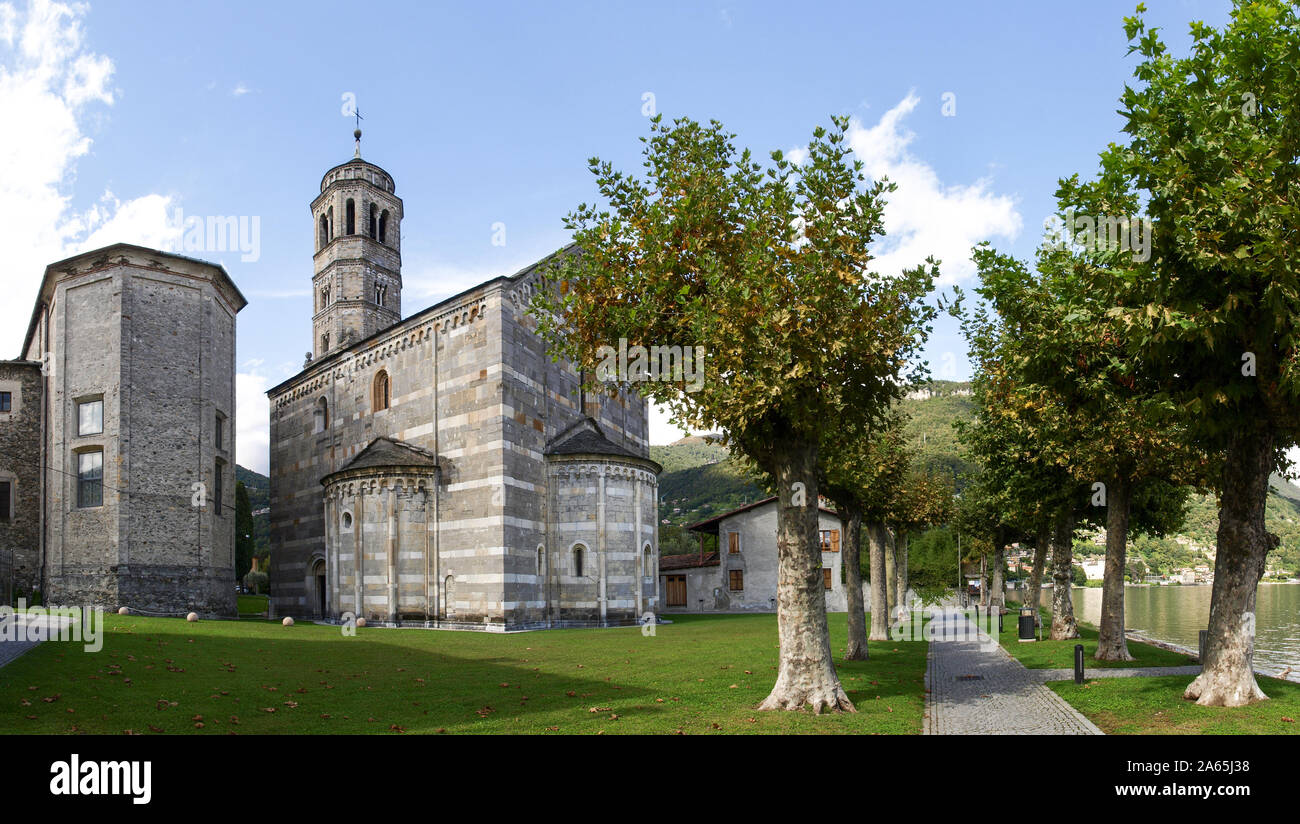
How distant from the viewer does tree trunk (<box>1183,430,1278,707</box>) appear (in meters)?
13.5

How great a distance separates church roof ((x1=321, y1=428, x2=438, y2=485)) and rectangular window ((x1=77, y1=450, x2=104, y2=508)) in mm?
8590

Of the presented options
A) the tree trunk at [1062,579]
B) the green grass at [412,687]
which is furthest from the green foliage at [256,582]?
the tree trunk at [1062,579]

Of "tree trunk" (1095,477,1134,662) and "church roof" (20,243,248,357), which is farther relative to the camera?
"church roof" (20,243,248,357)

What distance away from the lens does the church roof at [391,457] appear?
33688mm

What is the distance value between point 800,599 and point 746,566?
141 ft

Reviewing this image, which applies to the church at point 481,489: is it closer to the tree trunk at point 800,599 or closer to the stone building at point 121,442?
the stone building at point 121,442

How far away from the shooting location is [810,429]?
45.8 ft

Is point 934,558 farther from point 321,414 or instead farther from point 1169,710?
point 1169,710

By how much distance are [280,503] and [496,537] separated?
19382 millimetres

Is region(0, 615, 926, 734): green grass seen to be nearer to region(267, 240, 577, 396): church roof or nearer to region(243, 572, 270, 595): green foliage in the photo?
region(267, 240, 577, 396): church roof

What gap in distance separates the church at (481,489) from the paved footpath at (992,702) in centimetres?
1503

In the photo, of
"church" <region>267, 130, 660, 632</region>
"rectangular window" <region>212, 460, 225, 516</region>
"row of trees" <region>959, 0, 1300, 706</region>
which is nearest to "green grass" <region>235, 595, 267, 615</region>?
"church" <region>267, 130, 660, 632</region>

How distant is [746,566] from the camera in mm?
56250

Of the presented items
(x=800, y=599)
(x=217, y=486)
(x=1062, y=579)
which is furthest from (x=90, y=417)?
(x=1062, y=579)
